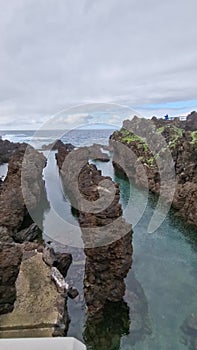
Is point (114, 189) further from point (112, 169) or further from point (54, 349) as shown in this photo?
point (112, 169)

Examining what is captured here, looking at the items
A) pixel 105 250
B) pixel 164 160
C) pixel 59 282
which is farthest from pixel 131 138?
pixel 59 282

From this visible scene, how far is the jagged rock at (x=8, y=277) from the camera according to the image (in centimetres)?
1279

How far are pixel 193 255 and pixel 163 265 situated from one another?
8.56 ft

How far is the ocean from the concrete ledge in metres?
12.4

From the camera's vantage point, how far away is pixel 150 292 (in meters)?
17.3

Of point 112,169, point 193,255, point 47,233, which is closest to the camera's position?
point 193,255

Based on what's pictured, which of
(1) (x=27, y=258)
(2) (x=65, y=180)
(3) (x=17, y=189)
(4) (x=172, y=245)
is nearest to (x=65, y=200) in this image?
(2) (x=65, y=180)

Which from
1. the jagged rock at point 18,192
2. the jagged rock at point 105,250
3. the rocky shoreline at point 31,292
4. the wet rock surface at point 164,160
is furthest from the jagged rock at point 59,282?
the wet rock surface at point 164,160

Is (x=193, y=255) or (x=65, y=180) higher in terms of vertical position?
(x=65, y=180)

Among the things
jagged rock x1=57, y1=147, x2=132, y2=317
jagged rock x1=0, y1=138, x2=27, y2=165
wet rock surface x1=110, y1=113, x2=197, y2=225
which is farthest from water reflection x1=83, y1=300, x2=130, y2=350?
jagged rock x1=0, y1=138, x2=27, y2=165

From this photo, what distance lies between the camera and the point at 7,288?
42.2 ft

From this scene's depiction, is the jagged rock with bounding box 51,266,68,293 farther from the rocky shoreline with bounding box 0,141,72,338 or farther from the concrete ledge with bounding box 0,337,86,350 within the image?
the concrete ledge with bounding box 0,337,86,350

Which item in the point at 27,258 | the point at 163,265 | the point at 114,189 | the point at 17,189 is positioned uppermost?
the point at 114,189

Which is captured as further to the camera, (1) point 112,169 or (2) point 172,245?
(1) point 112,169
